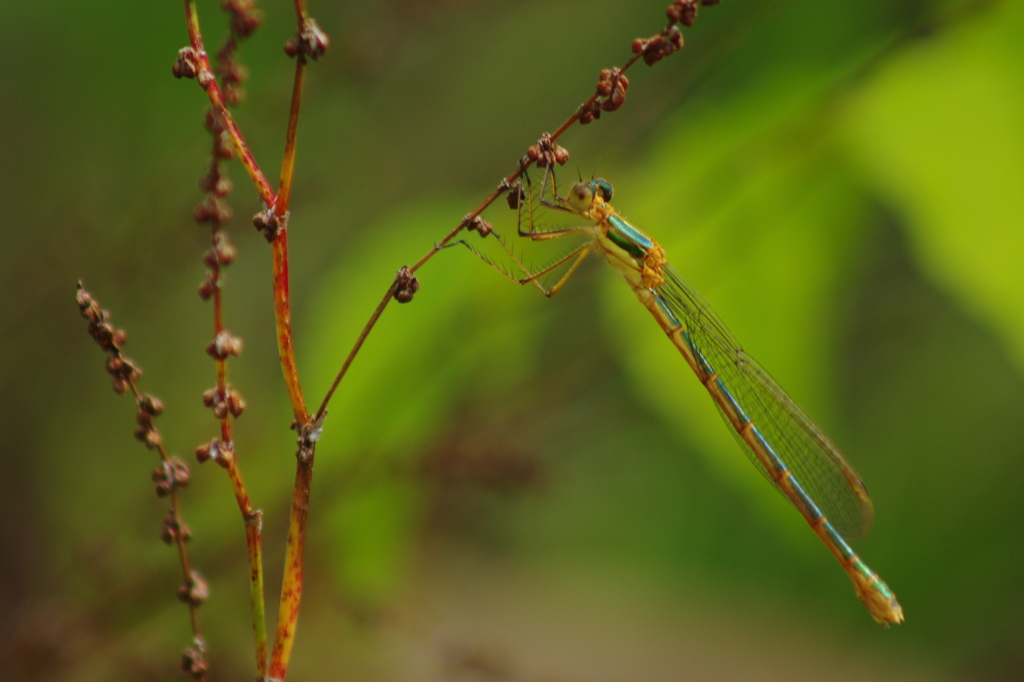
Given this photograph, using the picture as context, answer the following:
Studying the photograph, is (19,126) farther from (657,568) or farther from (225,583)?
(657,568)

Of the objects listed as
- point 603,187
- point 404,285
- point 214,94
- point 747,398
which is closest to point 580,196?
point 603,187

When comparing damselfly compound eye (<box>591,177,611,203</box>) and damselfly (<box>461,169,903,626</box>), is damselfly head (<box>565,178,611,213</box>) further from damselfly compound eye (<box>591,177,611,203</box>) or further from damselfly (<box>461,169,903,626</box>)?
damselfly (<box>461,169,903,626</box>)

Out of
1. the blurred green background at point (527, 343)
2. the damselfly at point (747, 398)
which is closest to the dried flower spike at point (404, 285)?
the blurred green background at point (527, 343)

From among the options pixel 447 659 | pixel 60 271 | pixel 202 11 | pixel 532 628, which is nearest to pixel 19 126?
pixel 202 11

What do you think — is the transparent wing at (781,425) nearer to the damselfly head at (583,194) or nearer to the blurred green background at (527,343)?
the blurred green background at (527,343)

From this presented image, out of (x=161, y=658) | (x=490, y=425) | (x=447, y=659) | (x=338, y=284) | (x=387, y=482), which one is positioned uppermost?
(x=338, y=284)

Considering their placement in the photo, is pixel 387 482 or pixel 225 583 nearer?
pixel 387 482

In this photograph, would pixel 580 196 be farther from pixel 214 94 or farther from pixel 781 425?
pixel 214 94
